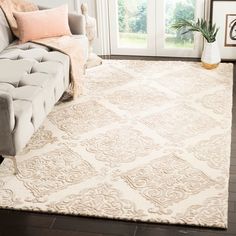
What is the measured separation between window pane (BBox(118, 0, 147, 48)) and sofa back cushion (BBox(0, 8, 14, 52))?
4.11ft

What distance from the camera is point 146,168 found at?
302 centimetres

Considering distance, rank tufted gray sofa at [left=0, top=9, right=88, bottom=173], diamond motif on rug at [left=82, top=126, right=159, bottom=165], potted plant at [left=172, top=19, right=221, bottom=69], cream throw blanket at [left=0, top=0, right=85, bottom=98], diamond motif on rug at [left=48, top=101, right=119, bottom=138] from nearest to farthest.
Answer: tufted gray sofa at [left=0, top=9, right=88, bottom=173]
diamond motif on rug at [left=82, top=126, right=159, bottom=165]
diamond motif on rug at [left=48, top=101, right=119, bottom=138]
cream throw blanket at [left=0, top=0, right=85, bottom=98]
potted plant at [left=172, top=19, right=221, bottom=69]

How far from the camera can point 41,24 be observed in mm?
4070

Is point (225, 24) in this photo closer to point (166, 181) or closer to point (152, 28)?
point (152, 28)

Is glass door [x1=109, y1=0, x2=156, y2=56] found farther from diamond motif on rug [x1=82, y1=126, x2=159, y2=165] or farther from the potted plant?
diamond motif on rug [x1=82, y1=126, x2=159, y2=165]

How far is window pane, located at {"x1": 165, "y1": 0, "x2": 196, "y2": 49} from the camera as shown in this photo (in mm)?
4730

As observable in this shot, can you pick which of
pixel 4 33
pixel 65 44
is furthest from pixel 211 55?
pixel 4 33

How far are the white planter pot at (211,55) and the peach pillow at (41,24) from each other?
4.40ft

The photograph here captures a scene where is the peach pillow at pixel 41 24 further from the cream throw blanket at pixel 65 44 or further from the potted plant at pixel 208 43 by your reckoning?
the potted plant at pixel 208 43

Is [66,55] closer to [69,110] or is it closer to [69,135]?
[69,110]

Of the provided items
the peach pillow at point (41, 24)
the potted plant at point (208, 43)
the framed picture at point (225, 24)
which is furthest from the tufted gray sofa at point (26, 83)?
the framed picture at point (225, 24)

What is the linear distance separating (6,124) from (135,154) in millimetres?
879

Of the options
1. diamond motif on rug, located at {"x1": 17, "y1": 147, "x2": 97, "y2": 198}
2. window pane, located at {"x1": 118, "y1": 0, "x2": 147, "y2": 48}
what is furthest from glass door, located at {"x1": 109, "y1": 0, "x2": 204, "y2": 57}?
diamond motif on rug, located at {"x1": 17, "y1": 147, "x2": 97, "y2": 198}

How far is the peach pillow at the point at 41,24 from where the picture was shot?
13.3 feet
